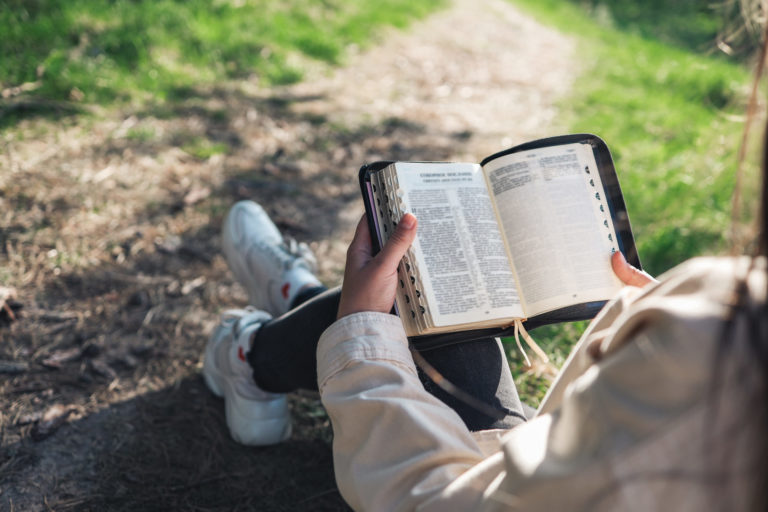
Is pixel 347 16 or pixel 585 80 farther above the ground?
pixel 347 16

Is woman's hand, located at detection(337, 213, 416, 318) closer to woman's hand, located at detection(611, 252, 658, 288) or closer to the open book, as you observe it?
the open book

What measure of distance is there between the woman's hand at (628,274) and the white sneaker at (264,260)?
1075 mm

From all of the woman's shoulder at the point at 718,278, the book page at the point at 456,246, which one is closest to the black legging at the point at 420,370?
the book page at the point at 456,246

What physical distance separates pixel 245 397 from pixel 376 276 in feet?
2.56

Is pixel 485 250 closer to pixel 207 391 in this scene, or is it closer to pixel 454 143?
pixel 207 391

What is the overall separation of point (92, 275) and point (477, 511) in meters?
2.02

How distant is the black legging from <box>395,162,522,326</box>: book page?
A: 0.36ft

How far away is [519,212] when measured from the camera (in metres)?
1.47

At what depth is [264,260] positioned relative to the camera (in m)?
2.16

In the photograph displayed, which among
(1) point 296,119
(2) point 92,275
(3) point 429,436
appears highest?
(3) point 429,436

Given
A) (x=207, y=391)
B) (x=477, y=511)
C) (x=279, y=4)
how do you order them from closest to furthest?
(x=477, y=511) < (x=207, y=391) < (x=279, y=4)

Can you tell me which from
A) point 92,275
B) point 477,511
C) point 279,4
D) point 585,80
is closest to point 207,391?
point 92,275

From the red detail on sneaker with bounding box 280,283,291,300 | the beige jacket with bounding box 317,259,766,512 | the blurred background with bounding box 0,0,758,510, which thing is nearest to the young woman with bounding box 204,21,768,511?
the beige jacket with bounding box 317,259,766,512

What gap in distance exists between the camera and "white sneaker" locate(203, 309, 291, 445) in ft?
5.62
